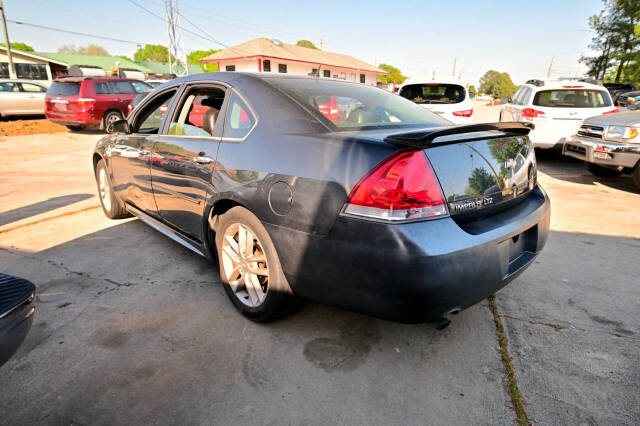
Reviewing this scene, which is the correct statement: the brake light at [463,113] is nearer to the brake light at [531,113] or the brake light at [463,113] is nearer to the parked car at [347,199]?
the brake light at [531,113]

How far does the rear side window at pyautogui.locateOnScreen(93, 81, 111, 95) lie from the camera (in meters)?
12.0

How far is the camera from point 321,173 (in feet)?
6.31

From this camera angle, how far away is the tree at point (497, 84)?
Result: 120363 millimetres

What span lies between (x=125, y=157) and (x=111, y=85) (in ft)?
34.4

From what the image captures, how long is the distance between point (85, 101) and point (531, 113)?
11.8 meters

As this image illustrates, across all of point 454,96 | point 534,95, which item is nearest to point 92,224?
point 454,96

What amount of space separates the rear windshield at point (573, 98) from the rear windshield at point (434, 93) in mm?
1546

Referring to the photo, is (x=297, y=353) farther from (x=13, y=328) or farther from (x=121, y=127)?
(x=121, y=127)

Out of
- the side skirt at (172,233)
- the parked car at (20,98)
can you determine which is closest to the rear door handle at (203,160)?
the side skirt at (172,233)

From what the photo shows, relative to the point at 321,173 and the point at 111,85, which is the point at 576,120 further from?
the point at 111,85

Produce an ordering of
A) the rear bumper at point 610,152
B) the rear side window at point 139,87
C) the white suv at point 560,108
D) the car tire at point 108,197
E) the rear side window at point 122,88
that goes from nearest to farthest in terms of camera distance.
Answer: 1. the car tire at point 108,197
2. the rear bumper at point 610,152
3. the white suv at point 560,108
4. the rear side window at point 122,88
5. the rear side window at point 139,87

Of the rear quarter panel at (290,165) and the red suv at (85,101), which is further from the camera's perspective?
the red suv at (85,101)

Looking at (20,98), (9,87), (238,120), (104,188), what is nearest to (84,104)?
(20,98)

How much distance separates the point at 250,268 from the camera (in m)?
2.45
